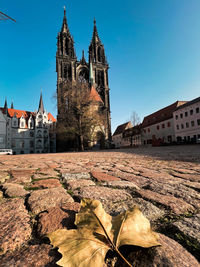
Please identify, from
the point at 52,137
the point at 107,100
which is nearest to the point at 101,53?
the point at 107,100

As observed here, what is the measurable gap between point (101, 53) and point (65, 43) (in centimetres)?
1038

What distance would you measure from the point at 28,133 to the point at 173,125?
3765 centimetres

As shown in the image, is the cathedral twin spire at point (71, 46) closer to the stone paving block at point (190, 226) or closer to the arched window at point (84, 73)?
the arched window at point (84, 73)

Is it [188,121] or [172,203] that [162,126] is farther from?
[172,203]

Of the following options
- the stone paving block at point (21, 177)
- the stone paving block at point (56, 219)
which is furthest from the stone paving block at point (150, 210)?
the stone paving block at point (21, 177)

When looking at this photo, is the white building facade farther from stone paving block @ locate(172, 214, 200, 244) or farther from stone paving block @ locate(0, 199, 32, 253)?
stone paving block @ locate(0, 199, 32, 253)

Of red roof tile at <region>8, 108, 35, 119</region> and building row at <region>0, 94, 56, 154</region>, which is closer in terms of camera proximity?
building row at <region>0, 94, 56, 154</region>

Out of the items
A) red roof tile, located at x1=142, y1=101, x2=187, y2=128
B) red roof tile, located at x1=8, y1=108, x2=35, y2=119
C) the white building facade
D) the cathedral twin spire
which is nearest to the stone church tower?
the cathedral twin spire

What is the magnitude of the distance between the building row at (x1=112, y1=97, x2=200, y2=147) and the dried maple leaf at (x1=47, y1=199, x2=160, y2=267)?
23.8 m

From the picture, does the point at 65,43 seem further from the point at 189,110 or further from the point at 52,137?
the point at 189,110

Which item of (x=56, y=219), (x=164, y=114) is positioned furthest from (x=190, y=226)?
(x=164, y=114)

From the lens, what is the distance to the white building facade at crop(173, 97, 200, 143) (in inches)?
1069

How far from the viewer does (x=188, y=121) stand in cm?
2861

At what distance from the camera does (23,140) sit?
40.4 meters
